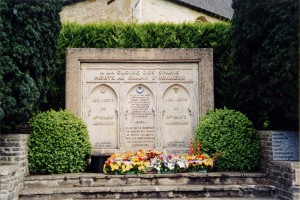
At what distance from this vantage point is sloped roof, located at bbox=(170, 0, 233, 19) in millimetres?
20472

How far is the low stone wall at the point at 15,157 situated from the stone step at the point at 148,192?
11.1 inches

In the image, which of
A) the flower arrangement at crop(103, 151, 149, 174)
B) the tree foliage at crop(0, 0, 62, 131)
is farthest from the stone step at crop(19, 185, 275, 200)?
the tree foliage at crop(0, 0, 62, 131)

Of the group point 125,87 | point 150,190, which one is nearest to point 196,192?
point 150,190

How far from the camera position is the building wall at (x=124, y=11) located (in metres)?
18.3

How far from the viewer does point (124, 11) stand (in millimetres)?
18328

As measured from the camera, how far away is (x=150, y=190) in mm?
6262

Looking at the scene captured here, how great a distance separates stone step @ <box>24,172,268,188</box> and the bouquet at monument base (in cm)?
Answer: 22

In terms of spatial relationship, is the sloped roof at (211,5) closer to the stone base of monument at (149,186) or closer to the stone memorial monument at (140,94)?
the stone memorial monument at (140,94)

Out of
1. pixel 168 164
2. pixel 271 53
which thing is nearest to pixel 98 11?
pixel 168 164

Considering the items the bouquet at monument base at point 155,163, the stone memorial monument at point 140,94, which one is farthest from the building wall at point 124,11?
the bouquet at monument base at point 155,163

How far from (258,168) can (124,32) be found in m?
4.45

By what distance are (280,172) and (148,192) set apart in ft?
7.52

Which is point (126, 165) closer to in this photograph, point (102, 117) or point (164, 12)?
point (102, 117)

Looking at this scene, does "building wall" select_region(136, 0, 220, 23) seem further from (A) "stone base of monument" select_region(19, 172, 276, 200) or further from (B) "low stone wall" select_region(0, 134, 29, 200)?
(A) "stone base of monument" select_region(19, 172, 276, 200)
